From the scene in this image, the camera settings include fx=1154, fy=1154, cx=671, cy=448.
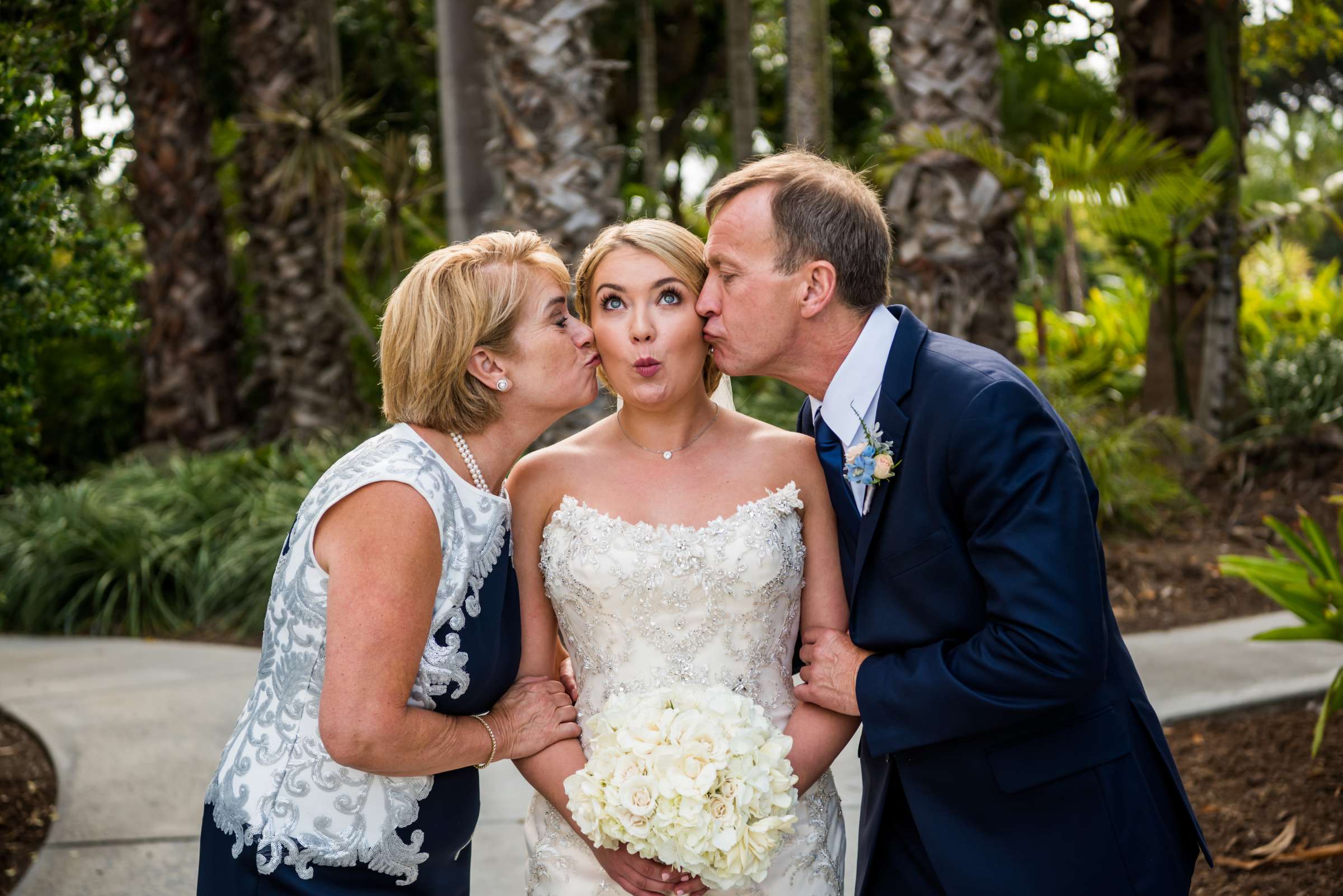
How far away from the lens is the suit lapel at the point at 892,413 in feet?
8.00

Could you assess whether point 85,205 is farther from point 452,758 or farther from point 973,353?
point 973,353

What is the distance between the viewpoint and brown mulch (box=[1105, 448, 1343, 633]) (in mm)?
6980

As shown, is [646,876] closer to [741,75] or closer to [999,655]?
[999,655]

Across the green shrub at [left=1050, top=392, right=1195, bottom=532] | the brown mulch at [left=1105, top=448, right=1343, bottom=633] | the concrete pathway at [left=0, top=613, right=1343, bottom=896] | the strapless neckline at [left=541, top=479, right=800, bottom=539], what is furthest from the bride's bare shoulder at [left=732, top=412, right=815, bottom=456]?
the green shrub at [left=1050, top=392, right=1195, bottom=532]

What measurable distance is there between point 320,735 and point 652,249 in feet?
4.27

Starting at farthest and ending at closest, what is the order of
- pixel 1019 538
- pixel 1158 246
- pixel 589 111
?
pixel 1158 246
pixel 589 111
pixel 1019 538

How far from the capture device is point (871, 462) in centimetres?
239

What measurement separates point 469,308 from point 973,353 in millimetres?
1090

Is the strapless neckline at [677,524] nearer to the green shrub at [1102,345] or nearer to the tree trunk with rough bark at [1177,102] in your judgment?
the tree trunk with rough bark at [1177,102]

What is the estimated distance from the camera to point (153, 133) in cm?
1001

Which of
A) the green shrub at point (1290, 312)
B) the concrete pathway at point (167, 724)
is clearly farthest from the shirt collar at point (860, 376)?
the green shrub at point (1290, 312)

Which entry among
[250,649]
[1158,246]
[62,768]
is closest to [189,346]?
[250,649]

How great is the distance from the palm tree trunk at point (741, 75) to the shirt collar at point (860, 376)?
1003 cm

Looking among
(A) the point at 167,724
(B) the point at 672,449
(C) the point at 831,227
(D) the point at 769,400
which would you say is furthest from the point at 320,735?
(D) the point at 769,400
